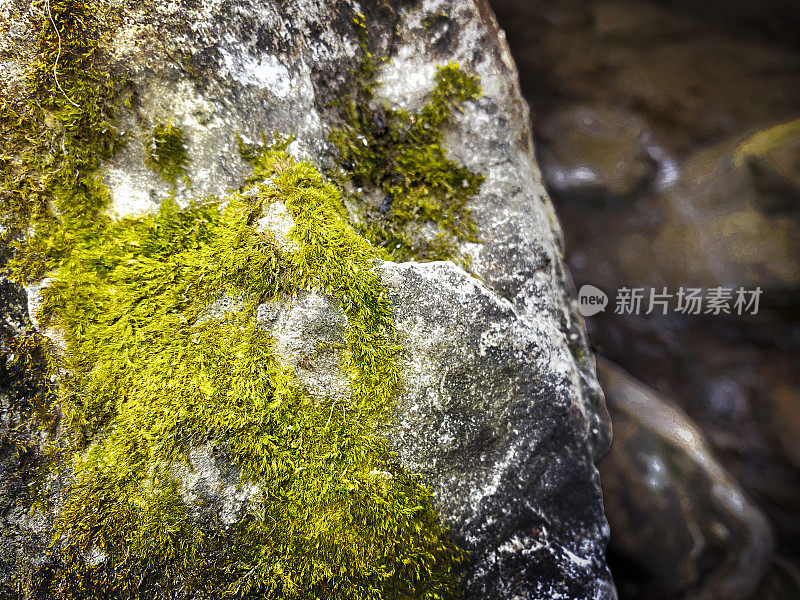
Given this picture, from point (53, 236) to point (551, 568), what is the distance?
234 centimetres

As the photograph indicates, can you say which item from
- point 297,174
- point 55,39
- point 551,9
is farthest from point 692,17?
point 55,39

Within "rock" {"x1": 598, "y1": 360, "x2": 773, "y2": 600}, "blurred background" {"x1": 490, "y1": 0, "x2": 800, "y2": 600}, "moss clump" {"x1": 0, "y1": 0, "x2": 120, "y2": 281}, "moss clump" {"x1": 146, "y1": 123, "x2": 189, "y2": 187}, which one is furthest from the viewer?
"blurred background" {"x1": 490, "y1": 0, "x2": 800, "y2": 600}

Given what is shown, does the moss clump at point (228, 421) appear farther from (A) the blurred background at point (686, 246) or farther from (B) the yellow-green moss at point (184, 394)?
(A) the blurred background at point (686, 246)

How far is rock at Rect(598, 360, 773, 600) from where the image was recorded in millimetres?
2143

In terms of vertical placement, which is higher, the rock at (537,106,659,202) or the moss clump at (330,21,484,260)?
the moss clump at (330,21,484,260)

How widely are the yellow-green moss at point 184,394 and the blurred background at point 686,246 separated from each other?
1.56 meters

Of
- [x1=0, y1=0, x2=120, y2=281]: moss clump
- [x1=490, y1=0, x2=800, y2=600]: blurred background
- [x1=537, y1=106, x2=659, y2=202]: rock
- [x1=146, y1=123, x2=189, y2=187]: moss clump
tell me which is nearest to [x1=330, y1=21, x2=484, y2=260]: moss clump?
[x1=146, y1=123, x2=189, y2=187]: moss clump

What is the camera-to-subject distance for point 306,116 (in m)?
1.67

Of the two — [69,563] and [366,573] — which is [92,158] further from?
[366,573]

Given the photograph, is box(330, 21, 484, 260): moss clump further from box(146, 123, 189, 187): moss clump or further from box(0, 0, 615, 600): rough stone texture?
→ box(146, 123, 189, 187): moss clump

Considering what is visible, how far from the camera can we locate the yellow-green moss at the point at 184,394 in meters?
Result: 1.42

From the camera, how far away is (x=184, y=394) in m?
1.42

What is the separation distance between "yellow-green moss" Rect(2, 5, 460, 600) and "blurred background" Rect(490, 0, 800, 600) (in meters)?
1.56

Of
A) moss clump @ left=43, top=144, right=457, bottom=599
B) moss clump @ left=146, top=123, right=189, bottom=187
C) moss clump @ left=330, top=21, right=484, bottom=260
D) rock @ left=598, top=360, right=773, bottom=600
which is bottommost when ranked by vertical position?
rock @ left=598, top=360, right=773, bottom=600
